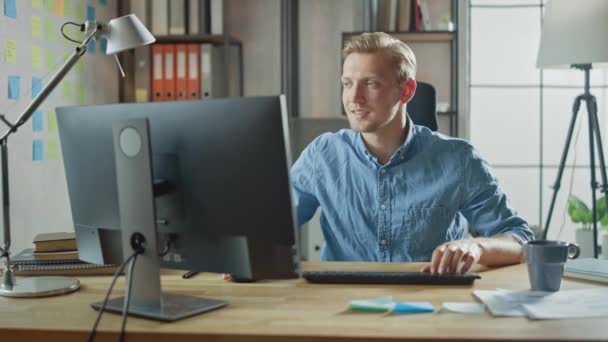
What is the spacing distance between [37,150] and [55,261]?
1.41 m

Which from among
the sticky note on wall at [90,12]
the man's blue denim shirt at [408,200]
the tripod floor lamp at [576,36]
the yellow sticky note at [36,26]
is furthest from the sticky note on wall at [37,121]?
the tripod floor lamp at [576,36]

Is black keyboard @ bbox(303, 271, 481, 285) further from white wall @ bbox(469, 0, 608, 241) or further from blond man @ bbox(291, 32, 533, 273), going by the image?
white wall @ bbox(469, 0, 608, 241)

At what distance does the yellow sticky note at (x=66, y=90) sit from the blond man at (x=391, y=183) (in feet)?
5.45

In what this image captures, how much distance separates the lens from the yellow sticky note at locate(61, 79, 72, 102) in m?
3.22

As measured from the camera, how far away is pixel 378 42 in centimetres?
203

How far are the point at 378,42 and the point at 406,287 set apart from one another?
32.4 inches

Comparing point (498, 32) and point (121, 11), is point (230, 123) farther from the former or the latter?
point (498, 32)

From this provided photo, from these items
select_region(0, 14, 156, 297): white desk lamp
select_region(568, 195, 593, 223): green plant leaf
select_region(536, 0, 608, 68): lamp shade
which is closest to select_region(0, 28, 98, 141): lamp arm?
select_region(0, 14, 156, 297): white desk lamp

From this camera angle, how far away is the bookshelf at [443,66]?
4.07 metres

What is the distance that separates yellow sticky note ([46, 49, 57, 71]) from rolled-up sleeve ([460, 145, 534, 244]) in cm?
194

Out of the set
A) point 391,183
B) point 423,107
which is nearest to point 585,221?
point 423,107

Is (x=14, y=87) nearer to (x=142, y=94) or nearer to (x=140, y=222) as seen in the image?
(x=142, y=94)

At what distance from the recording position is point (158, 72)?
3.78 m

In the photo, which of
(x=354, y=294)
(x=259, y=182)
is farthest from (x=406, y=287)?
(x=259, y=182)
